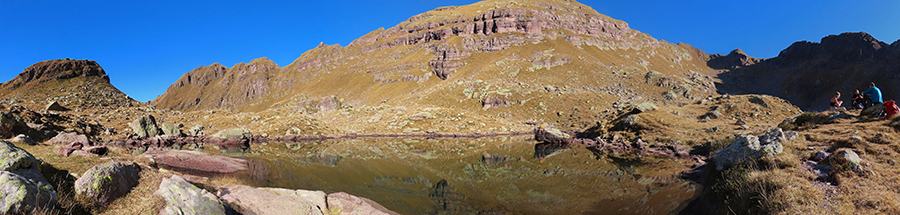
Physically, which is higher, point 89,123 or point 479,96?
point 479,96

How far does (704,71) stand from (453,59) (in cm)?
16180

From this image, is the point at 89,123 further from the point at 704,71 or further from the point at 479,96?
the point at 704,71

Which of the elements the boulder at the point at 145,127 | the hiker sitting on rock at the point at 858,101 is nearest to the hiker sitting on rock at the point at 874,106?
the hiker sitting on rock at the point at 858,101

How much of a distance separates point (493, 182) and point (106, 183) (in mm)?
15509

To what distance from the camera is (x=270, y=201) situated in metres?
9.99

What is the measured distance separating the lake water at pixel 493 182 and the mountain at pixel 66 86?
149 feet

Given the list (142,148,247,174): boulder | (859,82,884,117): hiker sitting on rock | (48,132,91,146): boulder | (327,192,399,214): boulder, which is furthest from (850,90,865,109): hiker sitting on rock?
(48,132,91,146): boulder

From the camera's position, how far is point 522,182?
17.6 meters

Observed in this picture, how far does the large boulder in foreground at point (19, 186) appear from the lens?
219 inches

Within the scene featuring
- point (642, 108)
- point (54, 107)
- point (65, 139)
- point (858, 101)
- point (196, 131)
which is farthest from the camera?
point (642, 108)

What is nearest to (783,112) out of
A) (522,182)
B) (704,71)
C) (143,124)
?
(522,182)

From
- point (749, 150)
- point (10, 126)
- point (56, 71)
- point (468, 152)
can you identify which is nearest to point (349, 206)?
point (749, 150)

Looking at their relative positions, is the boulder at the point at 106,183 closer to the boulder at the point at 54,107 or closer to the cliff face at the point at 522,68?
the boulder at the point at 54,107

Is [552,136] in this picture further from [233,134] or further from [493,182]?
[233,134]
